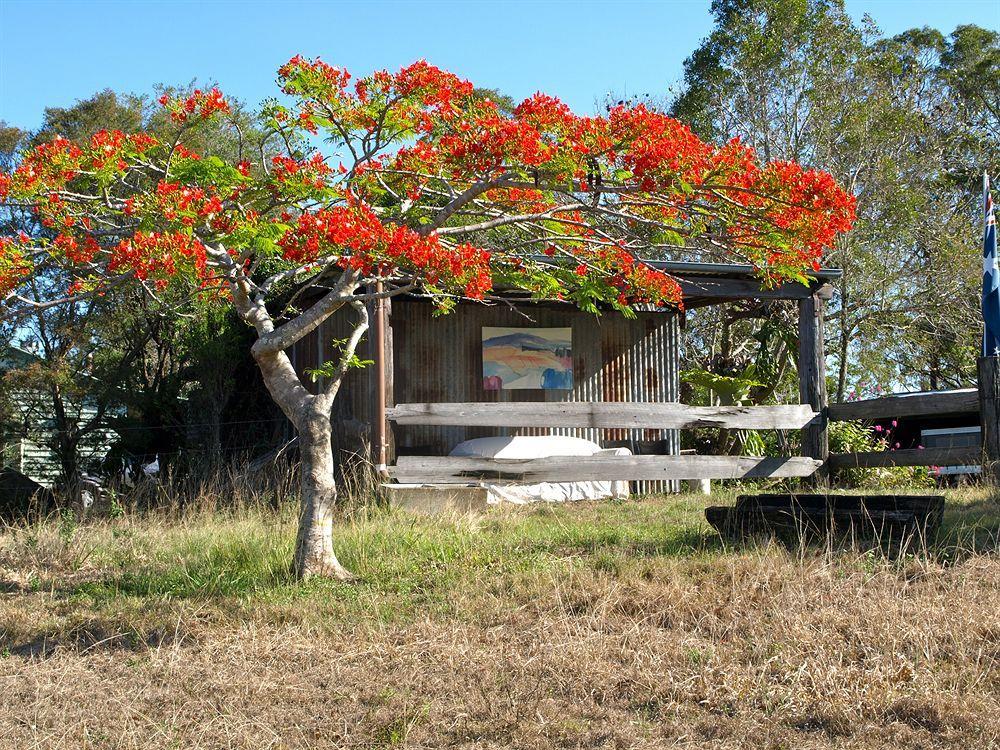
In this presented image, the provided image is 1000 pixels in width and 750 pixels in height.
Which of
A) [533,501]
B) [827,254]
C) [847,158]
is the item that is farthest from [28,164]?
[847,158]

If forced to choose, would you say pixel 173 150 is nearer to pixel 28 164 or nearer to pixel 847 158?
pixel 28 164

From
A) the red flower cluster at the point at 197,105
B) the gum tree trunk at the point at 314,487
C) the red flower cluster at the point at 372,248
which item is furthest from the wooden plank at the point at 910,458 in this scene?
the red flower cluster at the point at 197,105

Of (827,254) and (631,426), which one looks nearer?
(631,426)

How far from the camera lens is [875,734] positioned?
171 inches

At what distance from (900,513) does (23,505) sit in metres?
10.3

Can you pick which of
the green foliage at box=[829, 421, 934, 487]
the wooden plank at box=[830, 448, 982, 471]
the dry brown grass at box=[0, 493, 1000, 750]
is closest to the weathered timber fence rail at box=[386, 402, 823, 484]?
the wooden plank at box=[830, 448, 982, 471]

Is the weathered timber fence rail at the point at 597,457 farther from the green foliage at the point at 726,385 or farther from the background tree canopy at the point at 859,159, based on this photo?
the background tree canopy at the point at 859,159

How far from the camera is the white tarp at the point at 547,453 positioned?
12.2 metres

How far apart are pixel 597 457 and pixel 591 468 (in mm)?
199

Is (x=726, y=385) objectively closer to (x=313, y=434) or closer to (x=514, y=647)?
(x=313, y=434)

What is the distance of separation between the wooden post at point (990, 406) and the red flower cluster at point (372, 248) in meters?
6.50

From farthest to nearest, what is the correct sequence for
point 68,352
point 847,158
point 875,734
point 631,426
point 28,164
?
point 847,158 → point 68,352 → point 631,426 → point 28,164 → point 875,734

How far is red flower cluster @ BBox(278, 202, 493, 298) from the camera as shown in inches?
256

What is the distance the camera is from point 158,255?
6.35 m
